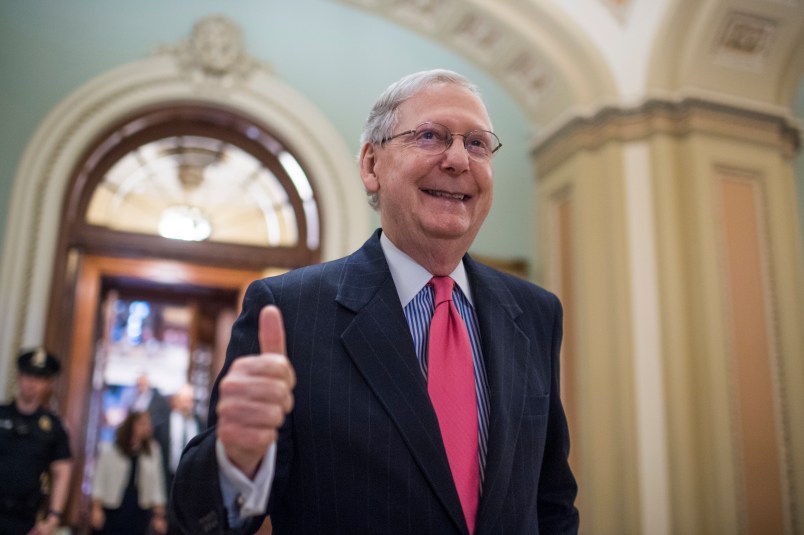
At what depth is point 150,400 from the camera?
5820 millimetres

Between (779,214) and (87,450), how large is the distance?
5357mm

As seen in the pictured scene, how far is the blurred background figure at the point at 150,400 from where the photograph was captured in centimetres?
569

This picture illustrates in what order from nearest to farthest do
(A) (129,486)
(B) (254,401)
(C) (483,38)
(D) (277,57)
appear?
(B) (254,401) < (A) (129,486) < (D) (277,57) < (C) (483,38)

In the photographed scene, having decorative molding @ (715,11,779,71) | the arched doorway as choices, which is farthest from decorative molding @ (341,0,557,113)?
the arched doorway

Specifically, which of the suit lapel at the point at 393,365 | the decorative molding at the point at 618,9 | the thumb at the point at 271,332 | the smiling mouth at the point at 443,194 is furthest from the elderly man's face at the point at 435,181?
the decorative molding at the point at 618,9

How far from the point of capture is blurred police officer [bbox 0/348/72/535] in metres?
3.37

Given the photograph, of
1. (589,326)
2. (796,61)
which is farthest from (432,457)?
(796,61)

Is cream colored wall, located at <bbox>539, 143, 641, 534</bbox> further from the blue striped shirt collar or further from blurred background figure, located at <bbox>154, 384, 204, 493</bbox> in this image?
the blue striped shirt collar

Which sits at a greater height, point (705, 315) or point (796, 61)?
point (796, 61)

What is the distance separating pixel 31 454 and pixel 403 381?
10.2 ft

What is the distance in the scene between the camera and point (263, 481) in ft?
2.92

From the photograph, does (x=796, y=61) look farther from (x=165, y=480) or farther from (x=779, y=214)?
(x=165, y=480)

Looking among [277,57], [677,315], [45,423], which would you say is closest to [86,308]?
[45,423]

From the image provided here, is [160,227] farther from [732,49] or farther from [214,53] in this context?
[732,49]
